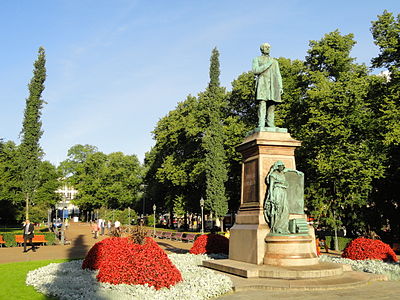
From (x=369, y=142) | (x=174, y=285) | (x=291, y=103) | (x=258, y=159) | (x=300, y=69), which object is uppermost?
(x=300, y=69)

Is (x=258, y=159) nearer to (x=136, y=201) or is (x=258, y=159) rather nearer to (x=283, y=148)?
(x=283, y=148)

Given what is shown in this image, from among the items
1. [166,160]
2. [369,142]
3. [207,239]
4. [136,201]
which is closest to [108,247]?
[207,239]

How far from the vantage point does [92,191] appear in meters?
81.5

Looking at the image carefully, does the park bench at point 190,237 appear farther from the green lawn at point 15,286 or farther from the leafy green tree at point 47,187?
the leafy green tree at point 47,187

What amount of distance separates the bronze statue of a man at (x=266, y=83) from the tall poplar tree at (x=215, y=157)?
84.8 feet

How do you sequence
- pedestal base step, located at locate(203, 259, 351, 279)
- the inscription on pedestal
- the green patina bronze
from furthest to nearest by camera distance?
the inscription on pedestal < the green patina bronze < pedestal base step, located at locate(203, 259, 351, 279)

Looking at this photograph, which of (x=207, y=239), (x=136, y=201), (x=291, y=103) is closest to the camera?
(x=207, y=239)

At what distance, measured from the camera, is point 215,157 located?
1566 inches

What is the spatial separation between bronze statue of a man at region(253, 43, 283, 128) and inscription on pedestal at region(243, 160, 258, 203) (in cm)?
168

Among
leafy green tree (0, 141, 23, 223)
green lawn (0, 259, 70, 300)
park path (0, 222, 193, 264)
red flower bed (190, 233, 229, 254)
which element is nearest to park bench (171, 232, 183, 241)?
Answer: park path (0, 222, 193, 264)

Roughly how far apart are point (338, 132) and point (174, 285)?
21.6 metres

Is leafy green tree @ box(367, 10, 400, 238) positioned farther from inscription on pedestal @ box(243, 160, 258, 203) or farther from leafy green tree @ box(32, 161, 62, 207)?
leafy green tree @ box(32, 161, 62, 207)

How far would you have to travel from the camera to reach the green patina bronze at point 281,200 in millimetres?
11445

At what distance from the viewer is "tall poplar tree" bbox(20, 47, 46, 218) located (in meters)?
36.0
